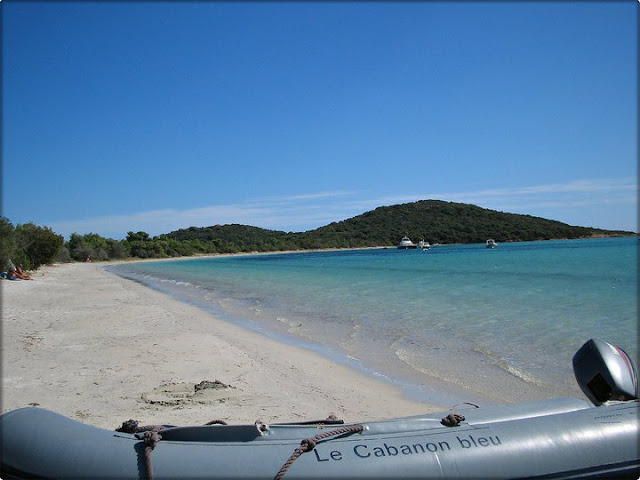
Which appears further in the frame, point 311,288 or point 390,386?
point 311,288

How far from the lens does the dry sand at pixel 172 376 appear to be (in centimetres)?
406

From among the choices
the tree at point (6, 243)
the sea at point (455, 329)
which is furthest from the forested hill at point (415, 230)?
the sea at point (455, 329)

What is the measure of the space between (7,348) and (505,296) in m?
11.3

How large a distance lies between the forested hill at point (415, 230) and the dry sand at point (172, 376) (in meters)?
75.5

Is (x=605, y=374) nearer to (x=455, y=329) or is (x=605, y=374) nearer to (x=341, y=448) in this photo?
(x=341, y=448)

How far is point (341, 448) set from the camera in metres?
2.36

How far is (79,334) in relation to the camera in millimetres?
7355

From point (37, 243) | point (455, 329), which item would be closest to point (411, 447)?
point (455, 329)

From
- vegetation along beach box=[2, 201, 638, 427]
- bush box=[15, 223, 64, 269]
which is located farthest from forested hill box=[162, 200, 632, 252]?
vegetation along beach box=[2, 201, 638, 427]

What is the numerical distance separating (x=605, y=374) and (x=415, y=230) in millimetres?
85540

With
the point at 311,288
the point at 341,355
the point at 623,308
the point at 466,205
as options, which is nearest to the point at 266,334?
the point at 341,355

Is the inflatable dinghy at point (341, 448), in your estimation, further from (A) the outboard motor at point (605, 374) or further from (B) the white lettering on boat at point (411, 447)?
(A) the outboard motor at point (605, 374)

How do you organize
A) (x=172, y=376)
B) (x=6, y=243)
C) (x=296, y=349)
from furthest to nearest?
(x=6, y=243)
(x=296, y=349)
(x=172, y=376)

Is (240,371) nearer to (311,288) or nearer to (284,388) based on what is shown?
(284,388)
